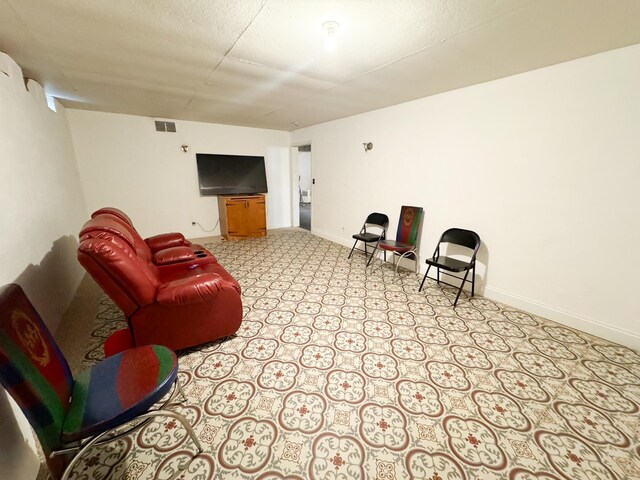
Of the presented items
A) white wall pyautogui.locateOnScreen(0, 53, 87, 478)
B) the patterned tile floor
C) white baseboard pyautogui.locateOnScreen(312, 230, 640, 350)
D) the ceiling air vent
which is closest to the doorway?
the ceiling air vent

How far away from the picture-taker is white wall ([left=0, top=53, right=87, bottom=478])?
1160mm

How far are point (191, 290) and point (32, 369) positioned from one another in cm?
89

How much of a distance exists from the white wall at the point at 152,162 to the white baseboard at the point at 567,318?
515 cm

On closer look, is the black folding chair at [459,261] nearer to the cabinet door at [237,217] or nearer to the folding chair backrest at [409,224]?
the folding chair backrest at [409,224]

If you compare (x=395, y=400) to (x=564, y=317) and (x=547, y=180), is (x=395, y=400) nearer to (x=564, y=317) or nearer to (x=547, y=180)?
(x=564, y=317)

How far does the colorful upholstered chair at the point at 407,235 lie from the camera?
347 cm

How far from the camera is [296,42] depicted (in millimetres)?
1907

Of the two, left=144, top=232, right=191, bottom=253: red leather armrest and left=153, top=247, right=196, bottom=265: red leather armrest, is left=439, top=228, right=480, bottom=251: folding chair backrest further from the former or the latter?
left=144, top=232, right=191, bottom=253: red leather armrest

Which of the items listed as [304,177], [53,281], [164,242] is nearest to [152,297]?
[53,281]

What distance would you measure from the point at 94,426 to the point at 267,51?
257 centimetres

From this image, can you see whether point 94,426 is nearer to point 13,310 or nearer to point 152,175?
point 13,310

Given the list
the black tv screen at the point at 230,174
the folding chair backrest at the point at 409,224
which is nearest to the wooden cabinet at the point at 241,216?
the black tv screen at the point at 230,174

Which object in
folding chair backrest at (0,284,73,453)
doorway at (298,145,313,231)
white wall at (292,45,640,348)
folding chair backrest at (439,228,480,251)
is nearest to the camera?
folding chair backrest at (0,284,73,453)

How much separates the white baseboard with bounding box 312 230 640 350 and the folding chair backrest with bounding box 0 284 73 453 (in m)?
3.61
